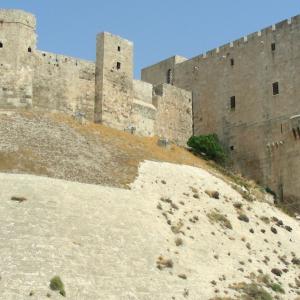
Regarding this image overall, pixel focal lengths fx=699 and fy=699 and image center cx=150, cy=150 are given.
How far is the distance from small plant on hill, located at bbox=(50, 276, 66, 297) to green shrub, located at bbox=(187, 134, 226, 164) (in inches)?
892

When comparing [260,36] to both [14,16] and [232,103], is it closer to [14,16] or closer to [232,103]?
[232,103]

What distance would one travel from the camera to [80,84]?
4025cm

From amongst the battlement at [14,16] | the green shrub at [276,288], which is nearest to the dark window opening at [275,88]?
the battlement at [14,16]

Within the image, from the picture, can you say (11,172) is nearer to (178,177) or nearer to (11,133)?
(11,133)

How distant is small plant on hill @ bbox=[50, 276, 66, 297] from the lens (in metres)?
22.3

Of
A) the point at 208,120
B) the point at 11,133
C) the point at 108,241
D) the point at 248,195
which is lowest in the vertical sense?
the point at 108,241

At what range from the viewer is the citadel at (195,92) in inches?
1483

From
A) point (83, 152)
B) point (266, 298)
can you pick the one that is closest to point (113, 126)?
point (83, 152)

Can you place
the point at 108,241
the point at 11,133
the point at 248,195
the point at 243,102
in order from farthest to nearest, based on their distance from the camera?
the point at 243,102
the point at 248,195
the point at 11,133
the point at 108,241

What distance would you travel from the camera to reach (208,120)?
47.9 meters

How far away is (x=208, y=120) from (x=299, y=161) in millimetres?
8744

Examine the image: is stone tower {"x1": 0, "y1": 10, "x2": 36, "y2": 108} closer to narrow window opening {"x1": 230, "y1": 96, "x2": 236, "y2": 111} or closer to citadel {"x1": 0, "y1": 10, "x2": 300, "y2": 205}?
citadel {"x1": 0, "y1": 10, "x2": 300, "y2": 205}

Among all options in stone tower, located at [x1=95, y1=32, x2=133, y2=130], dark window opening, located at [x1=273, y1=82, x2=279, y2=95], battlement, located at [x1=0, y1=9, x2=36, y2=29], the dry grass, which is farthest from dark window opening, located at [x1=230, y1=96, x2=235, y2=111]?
battlement, located at [x1=0, y1=9, x2=36, y2=29]

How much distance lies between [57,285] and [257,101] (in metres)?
25.4
